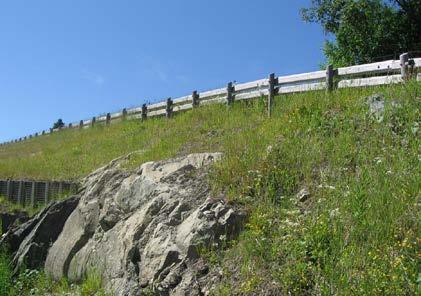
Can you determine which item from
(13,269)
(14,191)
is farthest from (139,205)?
(14,191)

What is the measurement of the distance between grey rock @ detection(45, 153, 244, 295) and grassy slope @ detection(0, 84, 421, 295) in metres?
0.45

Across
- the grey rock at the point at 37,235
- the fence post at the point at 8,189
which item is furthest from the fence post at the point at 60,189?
the fence post at the point at 8,189

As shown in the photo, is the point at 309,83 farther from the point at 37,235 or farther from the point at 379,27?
the point at 379,27

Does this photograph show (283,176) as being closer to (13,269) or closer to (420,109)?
(420,109)

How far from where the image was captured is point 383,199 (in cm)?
637

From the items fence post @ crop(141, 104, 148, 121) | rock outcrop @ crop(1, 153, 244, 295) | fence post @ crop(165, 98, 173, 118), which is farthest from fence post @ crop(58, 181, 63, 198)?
fence post @ crop(141, 104, 148, 121)

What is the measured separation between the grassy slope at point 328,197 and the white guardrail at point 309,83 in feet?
2.29

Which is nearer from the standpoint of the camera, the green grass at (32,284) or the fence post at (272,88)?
the green grass at (32,284)

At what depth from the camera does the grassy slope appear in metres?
5.54

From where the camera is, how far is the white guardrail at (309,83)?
11.5 meters

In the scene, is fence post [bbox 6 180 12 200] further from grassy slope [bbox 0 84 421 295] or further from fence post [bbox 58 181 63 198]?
grassy slope [bbox 0 84 421 295]

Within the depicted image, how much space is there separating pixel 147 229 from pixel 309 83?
22.9ft

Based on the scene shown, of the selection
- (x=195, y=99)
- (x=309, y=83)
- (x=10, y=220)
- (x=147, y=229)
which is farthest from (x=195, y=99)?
(x=147, y=229)

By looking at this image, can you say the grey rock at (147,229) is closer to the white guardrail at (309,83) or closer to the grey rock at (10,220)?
the grey rock at (10,220)
